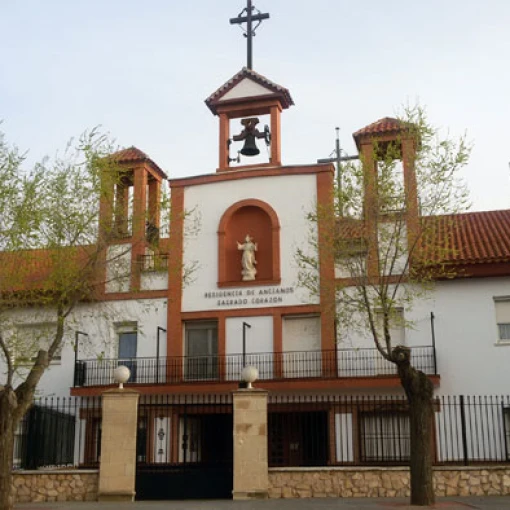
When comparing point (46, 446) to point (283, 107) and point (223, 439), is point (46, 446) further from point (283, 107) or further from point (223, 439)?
point (283, 107)

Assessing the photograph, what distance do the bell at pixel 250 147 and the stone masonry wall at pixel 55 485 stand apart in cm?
1150

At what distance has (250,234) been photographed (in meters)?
26.2

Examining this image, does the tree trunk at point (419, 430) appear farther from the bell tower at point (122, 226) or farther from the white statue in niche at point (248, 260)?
the white statue in niche at point (248, 260)

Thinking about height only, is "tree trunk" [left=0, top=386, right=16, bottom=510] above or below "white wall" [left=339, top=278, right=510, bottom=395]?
below

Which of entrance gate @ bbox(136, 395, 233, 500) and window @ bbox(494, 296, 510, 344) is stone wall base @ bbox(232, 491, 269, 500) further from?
window @ bbox(494, 296, 510, 344)

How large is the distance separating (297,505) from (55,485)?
5.93 meters

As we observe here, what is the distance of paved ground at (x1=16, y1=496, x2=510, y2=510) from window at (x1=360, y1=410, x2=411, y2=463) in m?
4.89

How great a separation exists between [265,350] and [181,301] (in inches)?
122

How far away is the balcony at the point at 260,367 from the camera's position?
77.2 feet

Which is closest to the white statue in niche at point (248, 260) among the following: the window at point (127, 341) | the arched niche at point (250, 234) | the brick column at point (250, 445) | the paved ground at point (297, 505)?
the arched niche at point (250, 234)

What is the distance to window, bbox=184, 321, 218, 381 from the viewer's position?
985 inches

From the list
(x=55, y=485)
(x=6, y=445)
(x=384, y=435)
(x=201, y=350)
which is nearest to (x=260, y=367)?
(x=201, y=350)

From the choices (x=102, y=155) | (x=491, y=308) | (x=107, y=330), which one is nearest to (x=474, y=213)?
(x=491, y=308)

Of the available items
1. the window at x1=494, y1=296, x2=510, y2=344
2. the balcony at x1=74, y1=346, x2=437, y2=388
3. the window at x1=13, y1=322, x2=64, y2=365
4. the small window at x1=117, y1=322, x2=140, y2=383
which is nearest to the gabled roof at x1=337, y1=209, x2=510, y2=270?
the window at x1=494, y1=296, x2=510, y2=344
